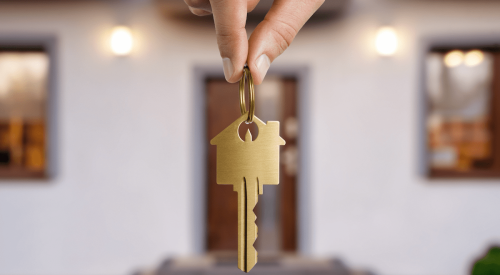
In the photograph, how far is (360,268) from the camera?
3.40m

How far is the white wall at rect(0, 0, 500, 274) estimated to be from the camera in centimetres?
341

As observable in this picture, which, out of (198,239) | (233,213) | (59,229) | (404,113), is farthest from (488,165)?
(59,229)

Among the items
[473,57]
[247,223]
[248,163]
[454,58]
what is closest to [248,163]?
[248,163]

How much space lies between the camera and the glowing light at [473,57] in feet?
11.4

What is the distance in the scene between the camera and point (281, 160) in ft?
12.3

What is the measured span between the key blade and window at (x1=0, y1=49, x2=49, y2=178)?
144 inches

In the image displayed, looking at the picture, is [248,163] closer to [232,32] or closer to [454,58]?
[232,32]

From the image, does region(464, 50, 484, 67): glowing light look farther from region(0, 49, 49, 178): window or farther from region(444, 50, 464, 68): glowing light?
region(0, 49, 49, 178): window

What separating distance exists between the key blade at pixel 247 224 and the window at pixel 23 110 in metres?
3.66

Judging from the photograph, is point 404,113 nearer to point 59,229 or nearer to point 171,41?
point 171,41

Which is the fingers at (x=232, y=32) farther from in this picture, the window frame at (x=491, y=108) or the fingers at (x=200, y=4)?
the window frame at (x=491, y=108)

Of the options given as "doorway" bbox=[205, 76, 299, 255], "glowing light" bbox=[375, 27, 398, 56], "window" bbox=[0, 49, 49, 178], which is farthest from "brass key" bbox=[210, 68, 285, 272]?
"window" bbox=[0, 49, 49, 178]

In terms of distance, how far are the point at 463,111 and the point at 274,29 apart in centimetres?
379

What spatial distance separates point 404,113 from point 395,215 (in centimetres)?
117
